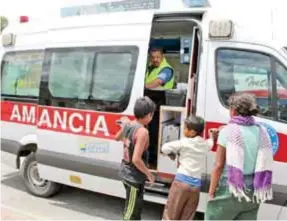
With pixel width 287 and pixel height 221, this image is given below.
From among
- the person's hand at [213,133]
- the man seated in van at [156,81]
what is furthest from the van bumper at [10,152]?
the person's hand at [213,133]

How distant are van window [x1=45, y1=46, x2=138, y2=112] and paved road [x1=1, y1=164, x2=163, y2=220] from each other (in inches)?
51.9

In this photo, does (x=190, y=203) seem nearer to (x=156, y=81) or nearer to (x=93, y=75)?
(x=156, y=81)

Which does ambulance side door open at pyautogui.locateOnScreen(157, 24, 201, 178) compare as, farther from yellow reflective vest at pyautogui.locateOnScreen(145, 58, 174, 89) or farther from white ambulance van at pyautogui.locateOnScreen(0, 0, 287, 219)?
yellow reflective vest at pyautogui.locateOnScreen(145, 58, 174, 89)

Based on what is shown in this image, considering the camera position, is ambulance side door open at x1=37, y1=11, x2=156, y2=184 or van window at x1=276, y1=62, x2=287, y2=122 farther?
ambulance side door open at x1=37, y1=11, x2=156, y2=184

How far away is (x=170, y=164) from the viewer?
5207 mm

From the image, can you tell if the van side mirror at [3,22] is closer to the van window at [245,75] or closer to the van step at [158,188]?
the van step at [158,188]

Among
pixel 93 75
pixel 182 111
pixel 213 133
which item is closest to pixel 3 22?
pixel 93 75

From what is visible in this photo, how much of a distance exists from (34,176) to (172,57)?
2527mm

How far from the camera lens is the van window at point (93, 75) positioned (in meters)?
5.43

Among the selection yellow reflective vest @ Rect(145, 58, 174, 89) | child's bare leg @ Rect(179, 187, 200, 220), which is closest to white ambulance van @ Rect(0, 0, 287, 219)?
yellow reflective vest @ Rect(145, 58, 174, 89)

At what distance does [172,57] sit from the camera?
6.50 meters

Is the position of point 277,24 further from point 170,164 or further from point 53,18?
point 53,18

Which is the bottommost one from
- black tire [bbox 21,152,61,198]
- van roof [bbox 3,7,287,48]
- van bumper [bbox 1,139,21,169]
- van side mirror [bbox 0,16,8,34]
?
black tire [bbox 21,152,61,198]

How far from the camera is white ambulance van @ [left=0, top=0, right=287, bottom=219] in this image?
4.59 meters
